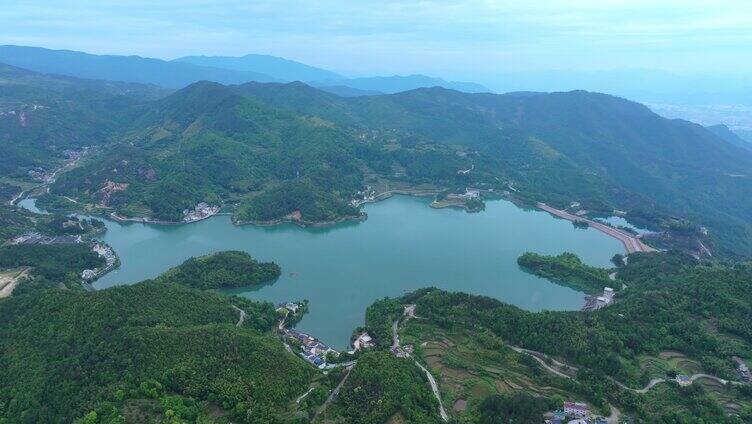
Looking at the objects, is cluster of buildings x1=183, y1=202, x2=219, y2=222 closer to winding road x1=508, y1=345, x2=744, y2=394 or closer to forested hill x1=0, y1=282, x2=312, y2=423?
forested hill x1=0, y1=282, x2=312, y2=423

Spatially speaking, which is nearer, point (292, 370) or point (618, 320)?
point (292, 370)

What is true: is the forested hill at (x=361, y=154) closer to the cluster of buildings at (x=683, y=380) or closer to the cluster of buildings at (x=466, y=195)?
the cluster of buildings at (x=466, y=195)

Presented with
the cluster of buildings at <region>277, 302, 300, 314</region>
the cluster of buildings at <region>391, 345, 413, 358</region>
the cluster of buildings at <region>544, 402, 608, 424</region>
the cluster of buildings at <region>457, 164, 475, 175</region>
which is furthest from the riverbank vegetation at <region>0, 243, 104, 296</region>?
the cluster of buildings at <region>457, 164, 475, 175</region>

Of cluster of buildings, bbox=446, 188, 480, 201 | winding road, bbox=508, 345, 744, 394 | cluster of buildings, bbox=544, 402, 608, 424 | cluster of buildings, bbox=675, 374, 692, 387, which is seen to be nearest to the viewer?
cluster of buildings, bbox=544, 402, 608, 424

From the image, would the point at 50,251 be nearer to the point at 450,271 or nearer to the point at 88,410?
the point at 88,410

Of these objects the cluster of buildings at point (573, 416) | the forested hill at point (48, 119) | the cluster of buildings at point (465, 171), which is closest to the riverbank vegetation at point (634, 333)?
the cluster of buildings at point (573, 416)

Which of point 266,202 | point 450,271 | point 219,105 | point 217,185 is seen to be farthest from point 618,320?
point 219,105
